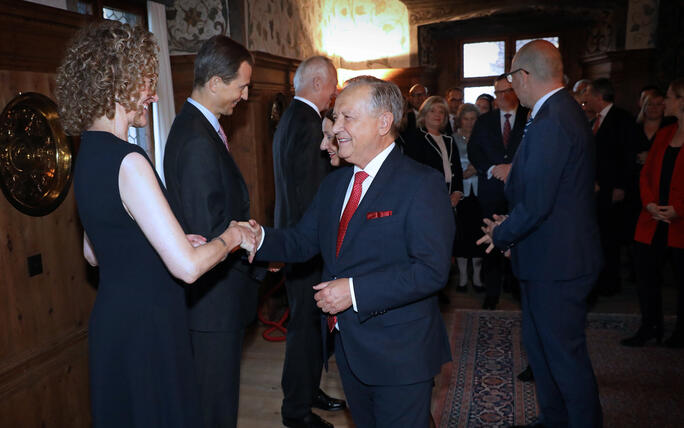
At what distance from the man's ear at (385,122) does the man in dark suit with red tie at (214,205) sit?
741mm

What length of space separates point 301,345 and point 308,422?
0.46 metres

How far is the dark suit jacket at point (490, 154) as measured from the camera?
480 centimetres

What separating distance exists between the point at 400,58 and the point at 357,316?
22.8 feet

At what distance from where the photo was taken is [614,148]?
5.46 m

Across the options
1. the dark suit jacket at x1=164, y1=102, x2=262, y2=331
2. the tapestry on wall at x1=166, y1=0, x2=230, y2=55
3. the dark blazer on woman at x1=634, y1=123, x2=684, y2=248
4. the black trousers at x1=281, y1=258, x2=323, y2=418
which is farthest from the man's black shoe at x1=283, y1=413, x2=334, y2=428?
the tapestry on wall at x1=166, y1=0, x2=230, y2=55

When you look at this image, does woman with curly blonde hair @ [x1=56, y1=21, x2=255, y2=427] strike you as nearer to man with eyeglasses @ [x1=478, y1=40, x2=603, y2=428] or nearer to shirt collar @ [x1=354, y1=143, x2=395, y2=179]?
shirt collar @ [x1=354, y1=143, x2=395, y2=179]

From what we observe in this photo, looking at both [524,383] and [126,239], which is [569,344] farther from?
[126,239]

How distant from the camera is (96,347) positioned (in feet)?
6.19

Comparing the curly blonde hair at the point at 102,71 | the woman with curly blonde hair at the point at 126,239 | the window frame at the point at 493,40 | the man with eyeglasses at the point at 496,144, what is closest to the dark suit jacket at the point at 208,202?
the woman with curly blonde hair at the point at 126,239

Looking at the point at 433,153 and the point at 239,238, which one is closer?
the point at 239,238

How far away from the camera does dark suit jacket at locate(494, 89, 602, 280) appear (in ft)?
8.84

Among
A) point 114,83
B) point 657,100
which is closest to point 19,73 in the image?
point 114,83

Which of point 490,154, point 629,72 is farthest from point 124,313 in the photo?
point 629,72

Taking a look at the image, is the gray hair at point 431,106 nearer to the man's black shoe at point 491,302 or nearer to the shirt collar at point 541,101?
the man's black shoe at point 491,302
